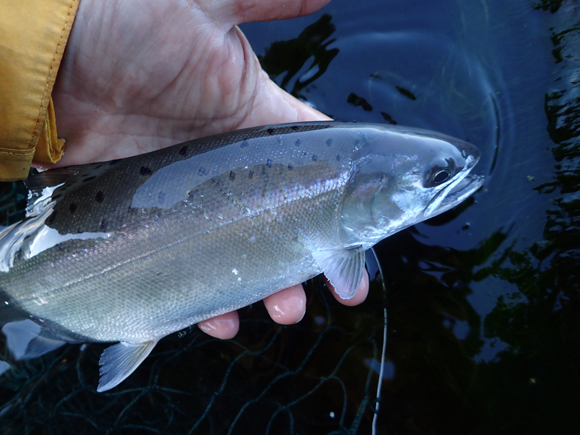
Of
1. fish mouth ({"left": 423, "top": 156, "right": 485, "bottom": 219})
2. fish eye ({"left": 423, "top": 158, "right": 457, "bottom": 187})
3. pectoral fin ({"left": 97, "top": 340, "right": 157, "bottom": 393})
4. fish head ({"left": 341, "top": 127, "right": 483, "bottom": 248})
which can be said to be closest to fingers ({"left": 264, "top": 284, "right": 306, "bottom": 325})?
fish head ({"left": 341, "top": 127, "right": 483, "bottom": 248})

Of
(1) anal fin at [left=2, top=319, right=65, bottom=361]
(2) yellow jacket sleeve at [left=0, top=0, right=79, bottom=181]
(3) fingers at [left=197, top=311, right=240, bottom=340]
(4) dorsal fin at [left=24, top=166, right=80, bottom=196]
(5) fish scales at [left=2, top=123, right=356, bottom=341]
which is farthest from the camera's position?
(3) fingers at [left=197, top=311, right=240, bottom=340]

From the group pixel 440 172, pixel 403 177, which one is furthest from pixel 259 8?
pixel 440 172

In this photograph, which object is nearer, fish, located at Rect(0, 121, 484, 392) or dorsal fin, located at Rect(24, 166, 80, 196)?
fish, located at Rect(0, 121, 484, 392)

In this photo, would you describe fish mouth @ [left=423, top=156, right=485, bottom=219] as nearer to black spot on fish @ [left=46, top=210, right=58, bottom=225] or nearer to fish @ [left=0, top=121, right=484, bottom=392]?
fish @ [left=0, top=121, right=484, bottom=392]

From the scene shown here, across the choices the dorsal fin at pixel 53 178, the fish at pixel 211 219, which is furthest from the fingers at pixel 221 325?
the dorsal fin at pixel 53 178

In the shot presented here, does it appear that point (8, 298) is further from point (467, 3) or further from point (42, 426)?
point (467, 3)

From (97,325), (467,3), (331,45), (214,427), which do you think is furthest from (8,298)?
(467,3)

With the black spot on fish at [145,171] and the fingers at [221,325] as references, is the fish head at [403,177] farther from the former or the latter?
the black spot on fish at [145,171]
